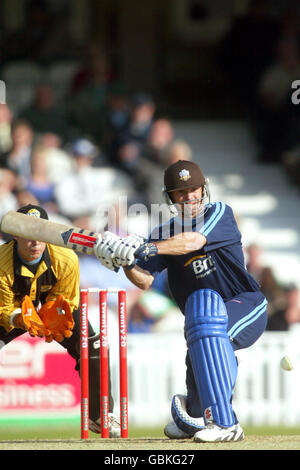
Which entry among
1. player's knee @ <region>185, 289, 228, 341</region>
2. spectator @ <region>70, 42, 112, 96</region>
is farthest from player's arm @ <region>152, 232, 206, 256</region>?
spectator @ <region>70, 42, 112, 96</region>

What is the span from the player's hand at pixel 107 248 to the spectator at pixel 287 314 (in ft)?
14.9

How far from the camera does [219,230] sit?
225 inches

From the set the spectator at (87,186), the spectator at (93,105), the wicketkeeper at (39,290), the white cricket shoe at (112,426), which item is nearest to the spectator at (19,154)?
the spectator at (87,186)

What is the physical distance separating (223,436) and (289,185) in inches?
281

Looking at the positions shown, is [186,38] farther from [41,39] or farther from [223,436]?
[223,436]

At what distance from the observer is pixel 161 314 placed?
991 centimetres

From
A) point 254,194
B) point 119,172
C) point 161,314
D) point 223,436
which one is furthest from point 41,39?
point 223,436

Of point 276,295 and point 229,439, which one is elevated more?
point 276,295

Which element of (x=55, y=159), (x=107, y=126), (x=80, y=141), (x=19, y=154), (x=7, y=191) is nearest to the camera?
(x=7, y=191)

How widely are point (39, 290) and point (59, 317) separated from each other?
24cm

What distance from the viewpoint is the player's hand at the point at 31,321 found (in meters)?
5.93

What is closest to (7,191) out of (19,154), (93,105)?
(19,154)

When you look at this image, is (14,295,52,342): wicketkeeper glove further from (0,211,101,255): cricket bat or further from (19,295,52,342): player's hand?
(0,211,101,255): cricket bat

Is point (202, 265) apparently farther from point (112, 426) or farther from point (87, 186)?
point (87, 186)
